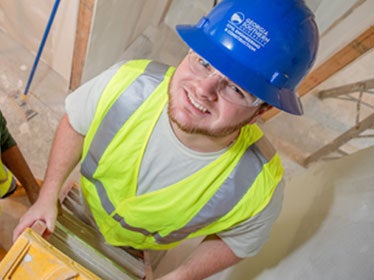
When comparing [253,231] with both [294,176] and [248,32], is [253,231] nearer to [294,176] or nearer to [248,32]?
[248,32]

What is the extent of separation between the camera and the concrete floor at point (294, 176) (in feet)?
4.28

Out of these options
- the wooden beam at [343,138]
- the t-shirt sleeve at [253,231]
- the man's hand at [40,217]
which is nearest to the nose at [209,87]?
the t-shirt sleeve at [253,231]

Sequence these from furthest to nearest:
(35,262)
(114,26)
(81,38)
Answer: (114,26) → (81,38) → (35,262)

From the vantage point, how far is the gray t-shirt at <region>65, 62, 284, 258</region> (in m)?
1.44

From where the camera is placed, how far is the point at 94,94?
56.1 inches

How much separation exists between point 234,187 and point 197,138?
237 mm

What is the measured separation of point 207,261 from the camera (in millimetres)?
1721

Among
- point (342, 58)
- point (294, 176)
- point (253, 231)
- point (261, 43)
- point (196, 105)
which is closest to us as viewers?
point (261, 43)

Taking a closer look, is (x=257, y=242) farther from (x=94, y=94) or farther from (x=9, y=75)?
(x=9, y=75)

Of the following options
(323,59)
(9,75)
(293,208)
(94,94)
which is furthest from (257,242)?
(9,75)

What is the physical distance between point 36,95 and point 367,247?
2.72m

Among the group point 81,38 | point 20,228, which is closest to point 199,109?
point 20,228

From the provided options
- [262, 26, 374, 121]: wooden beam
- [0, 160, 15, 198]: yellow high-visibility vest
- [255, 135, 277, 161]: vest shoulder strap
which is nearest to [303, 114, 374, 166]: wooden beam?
[262, 26, 374, 121]: wooden beam

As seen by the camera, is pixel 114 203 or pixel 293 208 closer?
pixel 114 203
